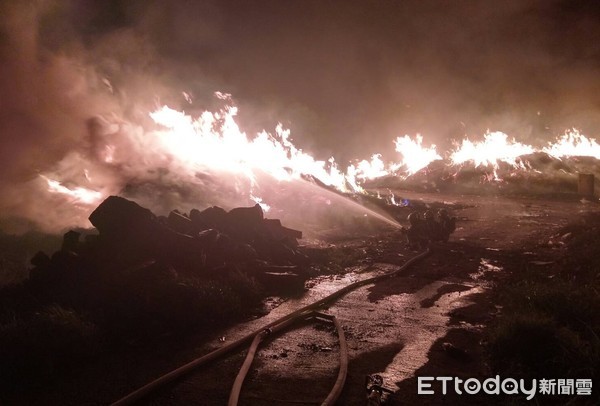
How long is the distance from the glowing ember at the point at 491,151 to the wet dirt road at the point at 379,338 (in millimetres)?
32845

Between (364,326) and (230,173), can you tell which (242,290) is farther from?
(230,173)

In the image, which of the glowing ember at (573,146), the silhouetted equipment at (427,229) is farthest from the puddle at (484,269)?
the glowing ember at (573,146)

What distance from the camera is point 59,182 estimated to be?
41.2 feet

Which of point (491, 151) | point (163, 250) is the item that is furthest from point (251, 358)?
point (491, 151)

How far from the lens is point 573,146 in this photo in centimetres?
4550

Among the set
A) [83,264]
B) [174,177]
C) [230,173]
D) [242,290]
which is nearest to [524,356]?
[242,290]

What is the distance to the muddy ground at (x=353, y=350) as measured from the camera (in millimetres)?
4664

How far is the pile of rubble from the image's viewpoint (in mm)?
7617

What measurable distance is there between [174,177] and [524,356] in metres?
14.2

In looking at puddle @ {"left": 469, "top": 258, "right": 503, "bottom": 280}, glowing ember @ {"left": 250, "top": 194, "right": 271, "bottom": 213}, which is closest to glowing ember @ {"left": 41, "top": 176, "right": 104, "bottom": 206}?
glowing ember @ {"left": 250, "top": 194, "right": 271, "bottom": 213}

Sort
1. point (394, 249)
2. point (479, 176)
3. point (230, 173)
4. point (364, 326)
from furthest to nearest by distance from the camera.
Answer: point (479, 176) < point (230, 173) < point (394, 249) < point (364, 326)

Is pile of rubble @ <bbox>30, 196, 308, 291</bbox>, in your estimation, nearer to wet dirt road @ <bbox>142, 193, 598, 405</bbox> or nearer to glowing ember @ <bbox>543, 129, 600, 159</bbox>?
wet dirt road @ <bbox>142, 193, 598, 405</bbox>

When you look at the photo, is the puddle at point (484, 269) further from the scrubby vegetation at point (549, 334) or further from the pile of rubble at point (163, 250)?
the pile of rubble at point (163, 250)

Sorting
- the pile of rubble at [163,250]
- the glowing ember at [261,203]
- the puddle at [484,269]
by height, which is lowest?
the puddle at [484,269]
